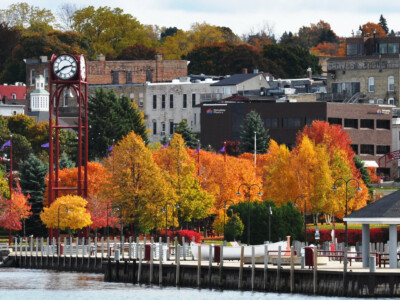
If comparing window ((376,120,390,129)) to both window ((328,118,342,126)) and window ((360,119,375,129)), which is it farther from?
window ((328,118,342,126))

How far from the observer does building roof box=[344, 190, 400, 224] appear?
274ft

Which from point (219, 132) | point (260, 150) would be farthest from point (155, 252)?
point (219, 132)

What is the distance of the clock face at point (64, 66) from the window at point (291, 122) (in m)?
60.4

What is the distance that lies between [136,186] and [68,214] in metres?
6.66

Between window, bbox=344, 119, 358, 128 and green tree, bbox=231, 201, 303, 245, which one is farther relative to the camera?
window, bbox=344, 119, 358, 128

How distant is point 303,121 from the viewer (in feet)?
627

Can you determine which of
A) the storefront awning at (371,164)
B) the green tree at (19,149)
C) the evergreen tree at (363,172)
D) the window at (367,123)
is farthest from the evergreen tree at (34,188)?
the window at (367,123)

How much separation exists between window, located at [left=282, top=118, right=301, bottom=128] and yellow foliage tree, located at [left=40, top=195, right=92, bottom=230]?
64.5 m

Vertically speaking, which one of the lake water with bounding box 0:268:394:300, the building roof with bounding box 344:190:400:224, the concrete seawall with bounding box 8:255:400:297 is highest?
the building roof with bounding box 344:190:400:224

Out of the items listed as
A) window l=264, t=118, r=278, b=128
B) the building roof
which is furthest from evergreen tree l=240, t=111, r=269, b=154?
the building roof

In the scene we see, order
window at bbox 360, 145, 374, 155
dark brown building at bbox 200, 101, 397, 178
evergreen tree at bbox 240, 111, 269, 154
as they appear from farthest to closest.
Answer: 1. window at bbox 360, 145, 374, 155
2. dark brown building at bbox 200, 101, 397, 178
3. evergreen tree at bbox 240, 111, 269, 154

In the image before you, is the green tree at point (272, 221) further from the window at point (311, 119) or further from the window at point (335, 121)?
the window at point (335, 121)

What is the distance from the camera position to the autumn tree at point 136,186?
12762cm

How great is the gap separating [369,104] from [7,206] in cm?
7038
